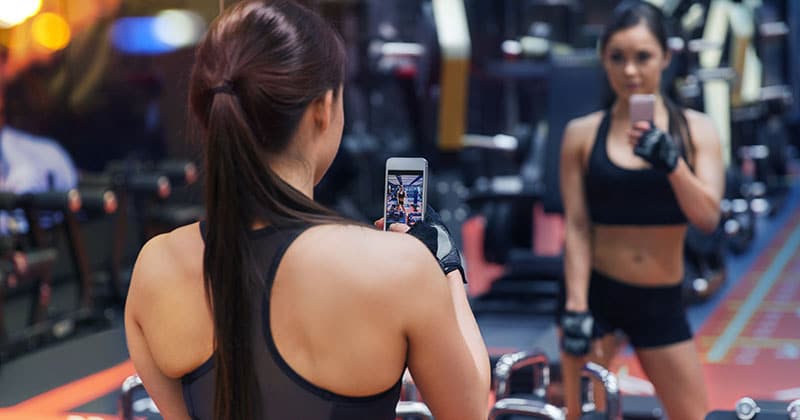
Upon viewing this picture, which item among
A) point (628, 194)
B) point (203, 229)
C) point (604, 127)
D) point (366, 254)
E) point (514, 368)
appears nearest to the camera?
point (366, 254)

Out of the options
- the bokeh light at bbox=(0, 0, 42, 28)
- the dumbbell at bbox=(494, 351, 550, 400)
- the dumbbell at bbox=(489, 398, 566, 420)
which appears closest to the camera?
the dumbbell at bbox=(489, 398, 566, 420)

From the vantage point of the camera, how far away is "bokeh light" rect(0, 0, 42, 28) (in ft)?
23.9

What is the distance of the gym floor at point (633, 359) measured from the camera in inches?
189

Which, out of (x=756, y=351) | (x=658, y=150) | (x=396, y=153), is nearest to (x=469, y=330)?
(x=658, y=150)

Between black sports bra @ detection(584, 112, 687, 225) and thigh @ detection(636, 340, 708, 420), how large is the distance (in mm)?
360

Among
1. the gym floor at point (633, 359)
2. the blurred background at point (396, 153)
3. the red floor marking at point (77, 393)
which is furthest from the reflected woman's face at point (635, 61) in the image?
the red floor marking at point (77, 393)

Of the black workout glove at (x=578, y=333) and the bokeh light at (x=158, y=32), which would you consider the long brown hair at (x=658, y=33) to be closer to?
the black workout glove at (x=578, y=333)

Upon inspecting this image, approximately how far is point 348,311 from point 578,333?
1.77 metres

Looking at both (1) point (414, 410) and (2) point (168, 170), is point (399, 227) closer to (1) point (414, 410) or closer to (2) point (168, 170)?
(1) point (414, 410)

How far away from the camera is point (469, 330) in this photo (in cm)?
137

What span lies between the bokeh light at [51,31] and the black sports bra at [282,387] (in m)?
6.80

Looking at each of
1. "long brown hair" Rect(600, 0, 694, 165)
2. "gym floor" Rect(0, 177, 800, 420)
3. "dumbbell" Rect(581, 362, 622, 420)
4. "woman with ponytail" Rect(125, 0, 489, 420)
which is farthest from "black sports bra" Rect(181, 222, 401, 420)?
"gym floor" Rect(0, 177, 800, 420)

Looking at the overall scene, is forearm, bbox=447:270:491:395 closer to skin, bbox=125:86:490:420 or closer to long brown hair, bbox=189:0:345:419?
skin, bbox=125:86:490:420

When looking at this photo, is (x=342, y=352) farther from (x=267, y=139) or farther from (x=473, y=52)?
(x=473, y=52)
